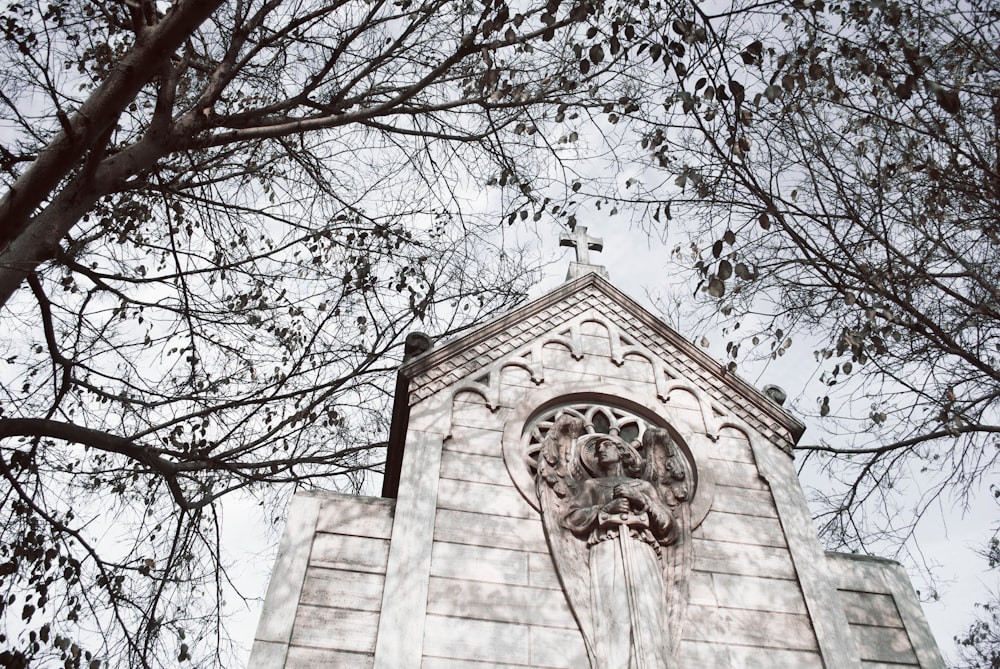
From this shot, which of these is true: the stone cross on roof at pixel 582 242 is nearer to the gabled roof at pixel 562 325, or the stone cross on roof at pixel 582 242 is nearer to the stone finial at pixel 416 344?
the gabled roof at pixel 562 325

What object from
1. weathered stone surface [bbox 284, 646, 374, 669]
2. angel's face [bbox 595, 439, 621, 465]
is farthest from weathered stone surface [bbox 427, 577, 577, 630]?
angel's face [bbox 595, 439, 621, 465]

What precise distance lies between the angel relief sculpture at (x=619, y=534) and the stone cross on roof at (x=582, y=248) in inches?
93.3

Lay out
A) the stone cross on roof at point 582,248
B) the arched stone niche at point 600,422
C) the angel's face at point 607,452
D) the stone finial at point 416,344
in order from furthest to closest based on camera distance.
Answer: the stone cross on roof at point 582,248 → the stone finial at point 416,344 → the arched stone niche at point 600,422 → the angel's face at point 607,452

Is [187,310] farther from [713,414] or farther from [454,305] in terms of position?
[713,414]

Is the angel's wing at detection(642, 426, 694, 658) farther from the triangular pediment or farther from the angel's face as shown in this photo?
the triangular pediment

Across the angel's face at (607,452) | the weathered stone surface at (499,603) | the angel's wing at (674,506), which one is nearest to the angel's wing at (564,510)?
the weathered stone surface at (499,603)

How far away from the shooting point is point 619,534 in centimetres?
650

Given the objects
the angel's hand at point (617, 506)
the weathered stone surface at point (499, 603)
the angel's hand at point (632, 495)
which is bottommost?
the weathered stone surface at point (499, 603)

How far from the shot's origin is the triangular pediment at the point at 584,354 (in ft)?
25.6

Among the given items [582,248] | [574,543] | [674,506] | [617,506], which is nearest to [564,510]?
[574,543]

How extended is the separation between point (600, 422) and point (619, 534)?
1.47 meters

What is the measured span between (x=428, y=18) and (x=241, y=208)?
10.7 feet

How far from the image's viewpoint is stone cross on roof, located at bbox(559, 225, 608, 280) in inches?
364

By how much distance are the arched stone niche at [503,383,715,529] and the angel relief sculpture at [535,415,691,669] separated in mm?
145
